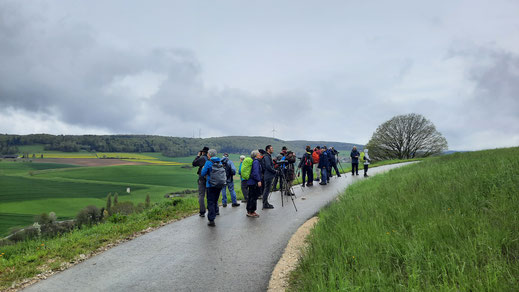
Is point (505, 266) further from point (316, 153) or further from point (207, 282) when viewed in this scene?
point (316, 153)

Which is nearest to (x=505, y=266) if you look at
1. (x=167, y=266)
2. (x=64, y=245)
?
(x=167, y=266)

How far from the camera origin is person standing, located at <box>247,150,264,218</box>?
913 cm

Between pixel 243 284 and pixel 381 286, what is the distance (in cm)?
217

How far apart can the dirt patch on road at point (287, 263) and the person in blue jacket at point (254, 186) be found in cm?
251

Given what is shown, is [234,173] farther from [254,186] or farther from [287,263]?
[287,263]

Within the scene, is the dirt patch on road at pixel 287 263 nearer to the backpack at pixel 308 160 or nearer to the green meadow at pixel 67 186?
the backpack at pixel 308 160

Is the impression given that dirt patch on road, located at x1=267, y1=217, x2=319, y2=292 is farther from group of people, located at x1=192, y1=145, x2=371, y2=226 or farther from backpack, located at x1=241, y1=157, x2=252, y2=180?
backpack, located at x1=241, y1=157, x2=252, y2=180

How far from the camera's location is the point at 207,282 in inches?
175

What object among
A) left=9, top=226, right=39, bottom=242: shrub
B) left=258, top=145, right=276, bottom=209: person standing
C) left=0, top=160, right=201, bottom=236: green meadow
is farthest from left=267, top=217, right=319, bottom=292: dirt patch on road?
left=0, top=160, right=201, bottom=236: green meadow

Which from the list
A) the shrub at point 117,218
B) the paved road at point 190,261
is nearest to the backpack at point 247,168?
the paved road at point 190,261

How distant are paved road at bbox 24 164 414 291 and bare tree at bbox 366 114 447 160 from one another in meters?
43.2

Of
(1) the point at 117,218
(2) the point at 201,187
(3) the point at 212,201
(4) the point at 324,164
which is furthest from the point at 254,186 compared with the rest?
(4) the point at 324,164

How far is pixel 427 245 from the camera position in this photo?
3.84 metres

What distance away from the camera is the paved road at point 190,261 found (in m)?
4.50
